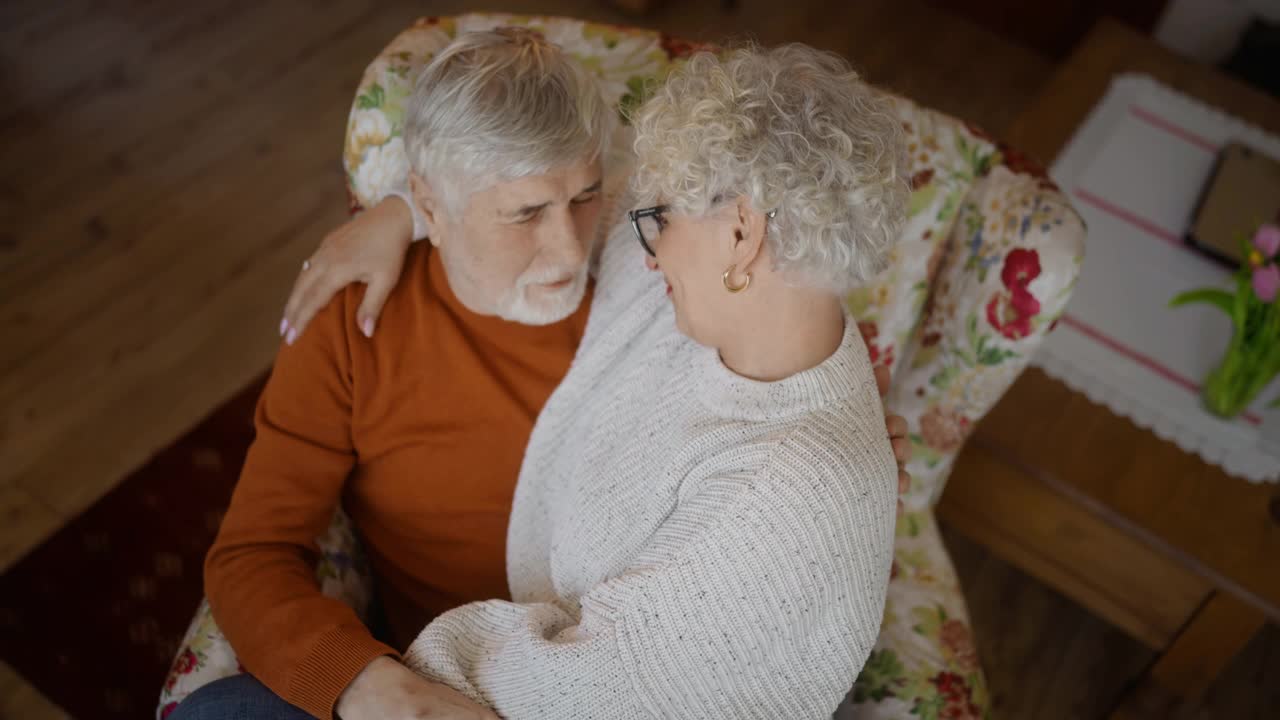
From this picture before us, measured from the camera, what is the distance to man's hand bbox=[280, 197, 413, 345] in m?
1.28

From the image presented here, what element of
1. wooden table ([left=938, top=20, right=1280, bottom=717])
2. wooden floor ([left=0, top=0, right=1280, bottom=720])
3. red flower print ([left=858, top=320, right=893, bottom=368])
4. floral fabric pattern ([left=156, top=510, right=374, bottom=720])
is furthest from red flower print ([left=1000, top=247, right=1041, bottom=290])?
floral fabric pattern ([left=156, top=510, right=374, bottom=720])

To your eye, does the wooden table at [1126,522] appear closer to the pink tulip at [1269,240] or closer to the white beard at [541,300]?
the pink tulip at [1269,240]

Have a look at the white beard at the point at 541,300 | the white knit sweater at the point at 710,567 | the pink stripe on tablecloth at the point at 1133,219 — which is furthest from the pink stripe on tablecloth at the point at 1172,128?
the white beard at the point at 541,300

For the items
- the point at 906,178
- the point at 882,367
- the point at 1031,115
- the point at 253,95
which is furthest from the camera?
the point at 253,95

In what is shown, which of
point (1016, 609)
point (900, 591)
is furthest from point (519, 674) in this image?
point (1016, 609)

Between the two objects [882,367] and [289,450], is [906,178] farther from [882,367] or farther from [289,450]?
[289,450]

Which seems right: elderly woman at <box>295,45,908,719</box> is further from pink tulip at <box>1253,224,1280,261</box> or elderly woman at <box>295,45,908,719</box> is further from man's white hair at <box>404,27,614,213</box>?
pink tulip at <box>1253,224,1280,261</box>

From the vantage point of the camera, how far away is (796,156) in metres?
0.98

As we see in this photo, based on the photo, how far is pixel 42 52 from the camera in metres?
2.82

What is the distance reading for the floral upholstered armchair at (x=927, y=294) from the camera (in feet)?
4.39

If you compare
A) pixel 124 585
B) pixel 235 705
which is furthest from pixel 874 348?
pixel 124 585

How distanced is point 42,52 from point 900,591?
2.79 metres

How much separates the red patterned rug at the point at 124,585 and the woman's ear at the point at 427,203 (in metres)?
1.06

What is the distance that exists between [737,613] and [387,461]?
22.9 inches
